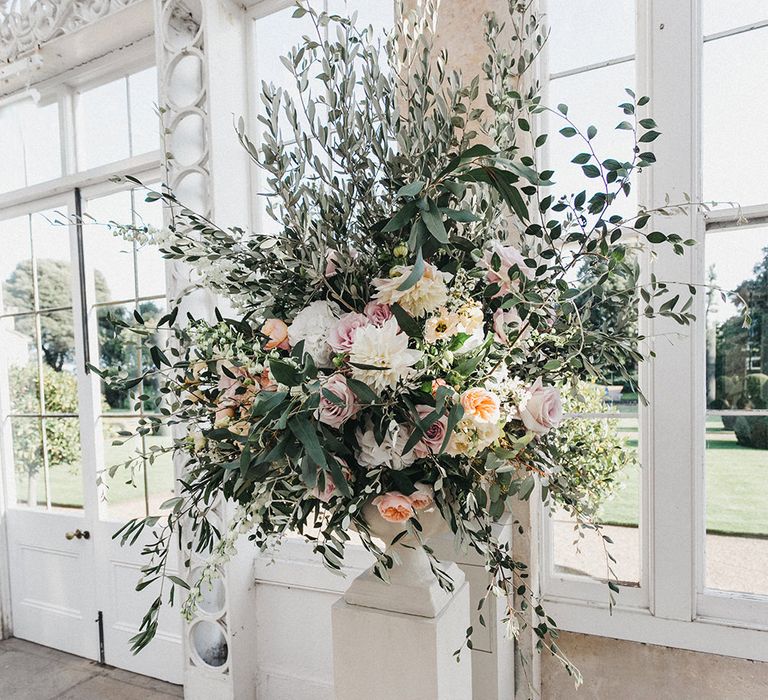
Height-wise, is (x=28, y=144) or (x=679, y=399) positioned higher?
(x=28, y=144)

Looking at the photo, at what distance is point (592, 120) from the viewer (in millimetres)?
1581

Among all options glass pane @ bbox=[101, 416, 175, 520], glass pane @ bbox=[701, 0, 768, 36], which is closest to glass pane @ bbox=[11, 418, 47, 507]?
glass pane @ bbox=[101, 416, 175, 520]

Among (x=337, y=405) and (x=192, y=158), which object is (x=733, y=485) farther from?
(x=192, y=158)

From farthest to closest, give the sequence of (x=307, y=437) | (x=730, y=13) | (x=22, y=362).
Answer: (x=22, y=362) < (x=730, y=13) < (x=307, y=437)

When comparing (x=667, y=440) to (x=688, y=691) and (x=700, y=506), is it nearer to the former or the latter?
(x=700, y=506)

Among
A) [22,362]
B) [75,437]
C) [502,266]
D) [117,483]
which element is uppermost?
[502,266]

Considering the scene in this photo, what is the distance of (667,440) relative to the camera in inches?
57.4

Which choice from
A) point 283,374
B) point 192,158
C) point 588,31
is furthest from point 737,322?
point 192,158

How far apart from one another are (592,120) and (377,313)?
123 centimetres

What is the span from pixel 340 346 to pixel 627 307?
488mm

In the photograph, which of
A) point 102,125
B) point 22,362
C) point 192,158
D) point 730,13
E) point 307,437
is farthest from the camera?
point 22,362

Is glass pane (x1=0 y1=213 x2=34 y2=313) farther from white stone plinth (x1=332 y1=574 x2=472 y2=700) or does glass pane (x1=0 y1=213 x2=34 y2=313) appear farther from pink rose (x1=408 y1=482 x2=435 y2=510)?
pink rose (x1=408 y1=482 x2=435 y2=510)

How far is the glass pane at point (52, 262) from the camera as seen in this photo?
272cm

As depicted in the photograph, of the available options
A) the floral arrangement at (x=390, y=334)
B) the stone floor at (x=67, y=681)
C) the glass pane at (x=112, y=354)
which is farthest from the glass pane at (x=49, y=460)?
the floral arrangement at (x=390, y=334)
